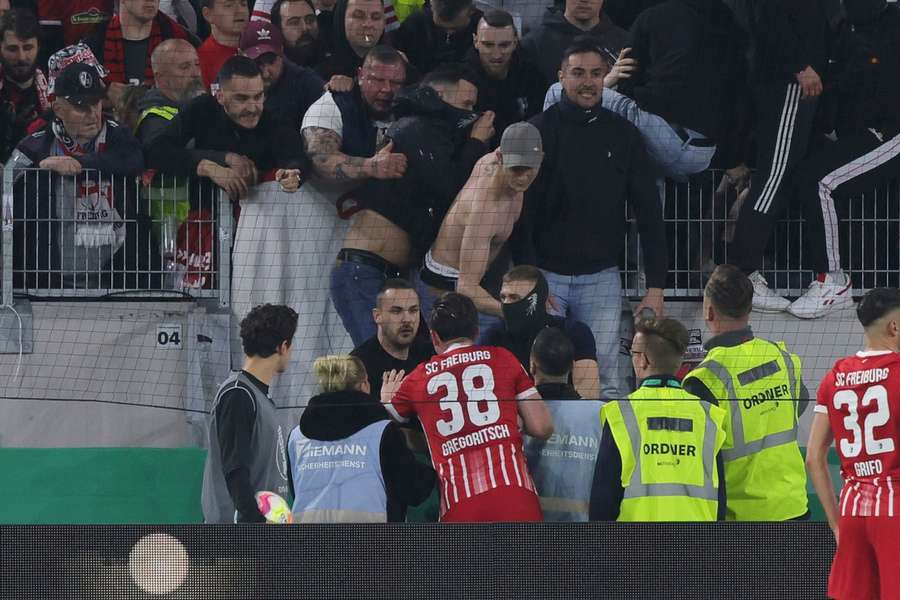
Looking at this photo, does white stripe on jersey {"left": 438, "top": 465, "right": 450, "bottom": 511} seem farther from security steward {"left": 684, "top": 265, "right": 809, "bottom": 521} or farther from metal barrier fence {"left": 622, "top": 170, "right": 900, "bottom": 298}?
metal barrier fence {"left": 622, "top": 170, "right": 900, "bottom": 298}

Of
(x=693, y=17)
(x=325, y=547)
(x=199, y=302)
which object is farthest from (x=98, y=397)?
(x=693, y=17)

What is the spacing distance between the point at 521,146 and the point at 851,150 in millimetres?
1800

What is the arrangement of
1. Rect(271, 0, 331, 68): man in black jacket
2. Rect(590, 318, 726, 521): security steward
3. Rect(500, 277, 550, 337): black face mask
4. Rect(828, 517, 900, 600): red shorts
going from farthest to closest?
Rect(271, 0, 331, 68): man in black jacket, Rect(500, 277, 550, 337): black face mask, Rect(590, 318, 726, 521): security steward, Rect(828, 517, 900, 600): red shorts

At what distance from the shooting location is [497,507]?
6.50m

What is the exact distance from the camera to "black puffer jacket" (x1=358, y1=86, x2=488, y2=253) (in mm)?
7605

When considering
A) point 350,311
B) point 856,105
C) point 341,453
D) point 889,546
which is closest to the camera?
point 889,546

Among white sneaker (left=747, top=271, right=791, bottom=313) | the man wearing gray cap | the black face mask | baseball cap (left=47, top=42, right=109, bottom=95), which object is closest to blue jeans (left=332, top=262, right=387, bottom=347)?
the man wearing gray cap

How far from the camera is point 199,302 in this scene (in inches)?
310

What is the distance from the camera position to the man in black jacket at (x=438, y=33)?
8242mm

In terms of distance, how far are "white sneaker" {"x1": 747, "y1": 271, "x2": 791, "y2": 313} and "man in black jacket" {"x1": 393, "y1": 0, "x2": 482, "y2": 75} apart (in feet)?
6.24

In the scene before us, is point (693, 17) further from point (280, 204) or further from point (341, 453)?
point (341, 453)

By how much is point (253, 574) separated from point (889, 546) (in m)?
A: 2.57

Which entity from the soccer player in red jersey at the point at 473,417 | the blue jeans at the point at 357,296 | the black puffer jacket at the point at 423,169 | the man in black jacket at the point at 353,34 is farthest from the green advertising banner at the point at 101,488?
the man in black jacket at the point at 353,34

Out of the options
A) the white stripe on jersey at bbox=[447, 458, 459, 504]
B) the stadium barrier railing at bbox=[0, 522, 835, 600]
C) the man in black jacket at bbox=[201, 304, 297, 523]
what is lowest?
the stadium barrier railing at bbox=[0, 522, 835, 600]
